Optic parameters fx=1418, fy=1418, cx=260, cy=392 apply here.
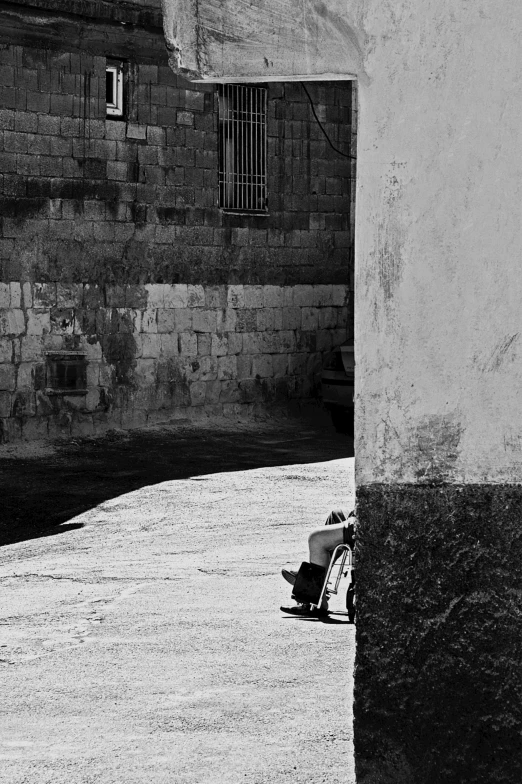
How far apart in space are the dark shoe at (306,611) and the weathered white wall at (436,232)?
3.33 metres

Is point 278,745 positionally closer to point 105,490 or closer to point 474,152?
point 474,152

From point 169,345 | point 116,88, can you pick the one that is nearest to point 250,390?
point 169,345

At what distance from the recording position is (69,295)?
1500 centimetres

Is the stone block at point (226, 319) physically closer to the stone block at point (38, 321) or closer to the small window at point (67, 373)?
the small window at point (67, 373)

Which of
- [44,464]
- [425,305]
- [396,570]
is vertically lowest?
[44,464]

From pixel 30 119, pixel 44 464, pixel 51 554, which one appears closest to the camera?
pixel 51 554

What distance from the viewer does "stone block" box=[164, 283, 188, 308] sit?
16.0m

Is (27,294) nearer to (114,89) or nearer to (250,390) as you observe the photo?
(114,89)

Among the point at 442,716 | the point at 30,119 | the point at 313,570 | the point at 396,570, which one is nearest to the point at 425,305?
the point at 396,570

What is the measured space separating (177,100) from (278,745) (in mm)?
12102

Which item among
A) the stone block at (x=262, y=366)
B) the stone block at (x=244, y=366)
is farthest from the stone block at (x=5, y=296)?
the stone block at (x=262, y=366)

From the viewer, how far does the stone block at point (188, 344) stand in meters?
16.2

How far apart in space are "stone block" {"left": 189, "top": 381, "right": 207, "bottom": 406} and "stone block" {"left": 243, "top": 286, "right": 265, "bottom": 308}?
46.0 inches

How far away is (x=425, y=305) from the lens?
147 inches
